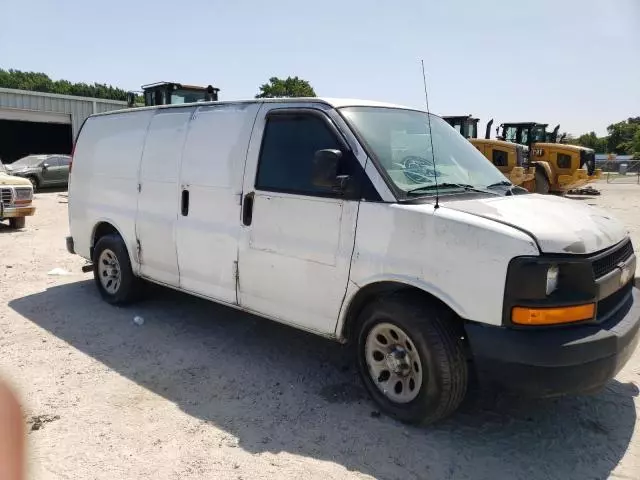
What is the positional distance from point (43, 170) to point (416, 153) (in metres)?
19.8

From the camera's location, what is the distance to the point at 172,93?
464 inches

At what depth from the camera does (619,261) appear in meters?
3.48

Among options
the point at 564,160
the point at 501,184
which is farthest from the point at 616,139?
the point at 501,184

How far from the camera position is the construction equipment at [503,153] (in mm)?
17125

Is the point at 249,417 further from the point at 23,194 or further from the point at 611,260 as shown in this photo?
the point at 23,194

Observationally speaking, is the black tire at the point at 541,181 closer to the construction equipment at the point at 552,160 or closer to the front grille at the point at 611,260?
the construction equipment at the point at 552,160

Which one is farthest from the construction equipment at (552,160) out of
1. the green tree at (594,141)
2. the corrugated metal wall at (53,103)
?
the green tree at (594,141)

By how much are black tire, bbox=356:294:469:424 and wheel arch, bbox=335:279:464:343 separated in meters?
0.06

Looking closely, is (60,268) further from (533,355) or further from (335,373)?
(533,355)

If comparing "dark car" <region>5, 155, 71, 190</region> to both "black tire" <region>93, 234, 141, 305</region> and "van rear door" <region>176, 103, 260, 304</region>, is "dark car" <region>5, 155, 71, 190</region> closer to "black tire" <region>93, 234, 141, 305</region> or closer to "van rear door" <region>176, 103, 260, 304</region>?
"black tire" <region>93, 234, 141, 305</region>

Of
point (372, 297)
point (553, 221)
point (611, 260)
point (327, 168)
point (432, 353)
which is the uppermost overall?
point (327, 168)

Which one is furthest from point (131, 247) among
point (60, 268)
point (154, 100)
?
point (154, 100)

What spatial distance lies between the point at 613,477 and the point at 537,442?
457mm

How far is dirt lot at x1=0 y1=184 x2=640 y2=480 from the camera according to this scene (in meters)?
3.05
